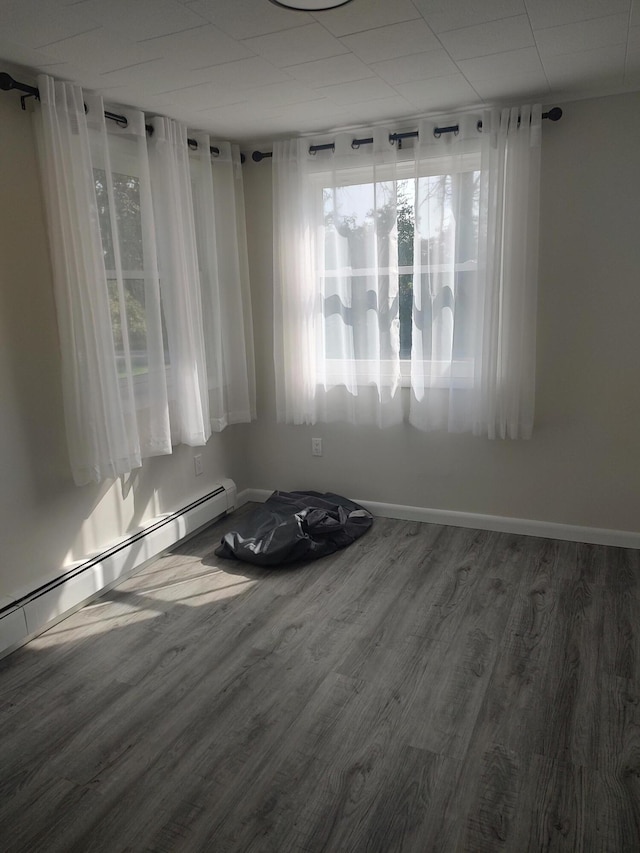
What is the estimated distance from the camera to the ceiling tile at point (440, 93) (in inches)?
108

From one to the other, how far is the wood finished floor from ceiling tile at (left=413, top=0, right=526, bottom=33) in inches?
90.9

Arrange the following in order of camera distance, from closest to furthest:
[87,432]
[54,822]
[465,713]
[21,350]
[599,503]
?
[54,822]
[465,713]
[21,350]
[87,432]
[599,503]

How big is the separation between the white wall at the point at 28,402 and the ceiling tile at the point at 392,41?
1402 millimetres

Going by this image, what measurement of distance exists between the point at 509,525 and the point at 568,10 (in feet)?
8.29

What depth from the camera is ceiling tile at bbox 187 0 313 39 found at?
1889mm

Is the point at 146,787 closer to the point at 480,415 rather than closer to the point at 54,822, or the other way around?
the point at 54,822

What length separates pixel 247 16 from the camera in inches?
77.7

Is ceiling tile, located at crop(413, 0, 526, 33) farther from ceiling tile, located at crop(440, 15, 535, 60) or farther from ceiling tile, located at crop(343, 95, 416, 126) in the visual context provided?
ceiling tile, located at crop(343, 95, 416, 126)

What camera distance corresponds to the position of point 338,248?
364 centimetres

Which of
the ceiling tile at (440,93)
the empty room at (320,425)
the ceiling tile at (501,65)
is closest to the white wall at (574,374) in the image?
the empty room at (320,425)

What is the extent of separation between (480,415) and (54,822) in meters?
2.63

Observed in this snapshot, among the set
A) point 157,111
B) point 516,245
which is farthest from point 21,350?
point 516,245

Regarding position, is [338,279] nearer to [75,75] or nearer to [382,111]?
[382,111]

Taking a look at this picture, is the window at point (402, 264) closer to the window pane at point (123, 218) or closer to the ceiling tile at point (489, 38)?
the ceiling tile at point (489, 38)
